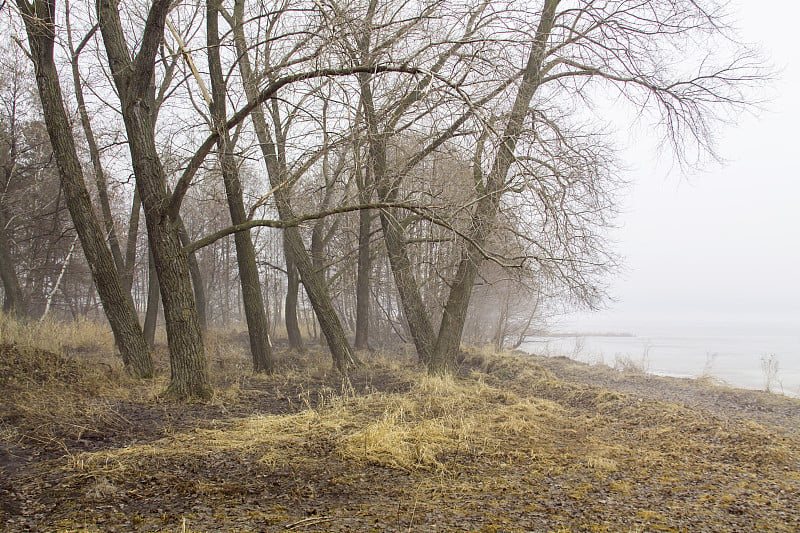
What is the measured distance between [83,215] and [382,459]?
253 inches

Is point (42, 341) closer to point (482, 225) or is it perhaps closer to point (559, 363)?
point (482, 225)

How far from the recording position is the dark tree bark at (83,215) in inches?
298

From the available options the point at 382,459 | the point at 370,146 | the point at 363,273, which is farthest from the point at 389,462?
the point at 363,273

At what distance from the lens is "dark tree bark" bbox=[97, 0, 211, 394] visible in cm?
662

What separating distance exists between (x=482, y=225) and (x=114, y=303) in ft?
18.9

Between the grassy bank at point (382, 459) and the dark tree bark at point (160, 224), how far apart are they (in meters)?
0.53

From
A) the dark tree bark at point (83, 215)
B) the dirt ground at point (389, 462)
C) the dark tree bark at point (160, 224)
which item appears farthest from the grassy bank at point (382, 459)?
the dark tree bark at point (83, 215)

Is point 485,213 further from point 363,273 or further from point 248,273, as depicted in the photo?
point 363,273

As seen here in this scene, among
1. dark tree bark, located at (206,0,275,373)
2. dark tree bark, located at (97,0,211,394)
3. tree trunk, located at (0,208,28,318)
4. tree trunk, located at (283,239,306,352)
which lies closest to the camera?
dark tree bark, located at (97,0,211,394)

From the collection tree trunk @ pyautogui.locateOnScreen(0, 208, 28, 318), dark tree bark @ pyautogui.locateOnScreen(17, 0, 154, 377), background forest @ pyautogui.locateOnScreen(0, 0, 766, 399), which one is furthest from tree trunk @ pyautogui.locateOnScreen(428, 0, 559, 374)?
tree trunk @ pyautogui.locateOnScreen(0, 208, 28, 318)

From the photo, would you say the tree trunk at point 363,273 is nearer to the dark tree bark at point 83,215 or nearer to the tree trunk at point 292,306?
the tree trunk at point 292,306

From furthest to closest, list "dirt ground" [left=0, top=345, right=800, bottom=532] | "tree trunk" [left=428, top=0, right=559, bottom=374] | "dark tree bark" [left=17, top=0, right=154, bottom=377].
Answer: "dark tree bark" [left=17, top=0, right=154, bottom=377] < "tree trunk" [left=428, top=0, right=559, bottom=374] < "dirt ground" [left=0, top=345, right=800, bottom=532]

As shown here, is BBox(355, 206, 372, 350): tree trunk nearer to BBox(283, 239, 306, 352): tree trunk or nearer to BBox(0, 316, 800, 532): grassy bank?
BBox(283, 239, 306, 352): tree trunk

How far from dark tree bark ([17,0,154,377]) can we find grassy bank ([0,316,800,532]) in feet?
2.10
